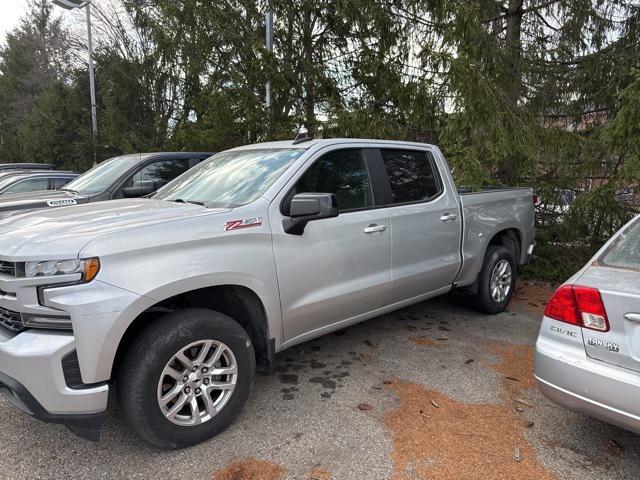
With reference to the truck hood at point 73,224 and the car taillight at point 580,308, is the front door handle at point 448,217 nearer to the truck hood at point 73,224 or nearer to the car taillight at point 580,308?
the car taillight at point 580,308

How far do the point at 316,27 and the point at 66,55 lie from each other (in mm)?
19851

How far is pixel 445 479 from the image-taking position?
2.51 meters

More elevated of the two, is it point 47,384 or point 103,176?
point 103,176

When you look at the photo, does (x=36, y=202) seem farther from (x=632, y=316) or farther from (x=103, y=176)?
(x=632, y=316)

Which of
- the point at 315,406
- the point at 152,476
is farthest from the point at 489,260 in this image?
the point at 152,476

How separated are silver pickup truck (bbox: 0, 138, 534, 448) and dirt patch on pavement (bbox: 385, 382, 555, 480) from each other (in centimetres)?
89

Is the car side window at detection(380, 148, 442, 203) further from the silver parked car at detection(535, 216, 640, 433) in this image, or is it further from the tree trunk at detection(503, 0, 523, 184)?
the tree trunk at detection(503, 0, 523, 184)

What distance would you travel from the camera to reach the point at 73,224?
2723mm

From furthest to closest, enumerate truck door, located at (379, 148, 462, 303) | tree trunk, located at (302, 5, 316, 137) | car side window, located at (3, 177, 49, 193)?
car side window, located at (3, 177, 49, 193), tree trunk, located at (302, 5, 316, 137), truck door, located at (379, 148, 462, 303)

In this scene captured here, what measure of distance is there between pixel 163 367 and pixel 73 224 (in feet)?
3.33

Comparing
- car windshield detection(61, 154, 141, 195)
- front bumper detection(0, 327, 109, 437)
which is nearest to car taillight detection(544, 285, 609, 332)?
front bumper detection(0, 327, 109, 437)

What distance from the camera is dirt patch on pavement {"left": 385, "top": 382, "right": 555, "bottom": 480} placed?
2.59 metres

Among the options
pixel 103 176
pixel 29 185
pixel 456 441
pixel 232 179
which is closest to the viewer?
pixel 456 441

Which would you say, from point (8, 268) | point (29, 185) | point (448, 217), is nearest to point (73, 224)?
point (8, 268)
